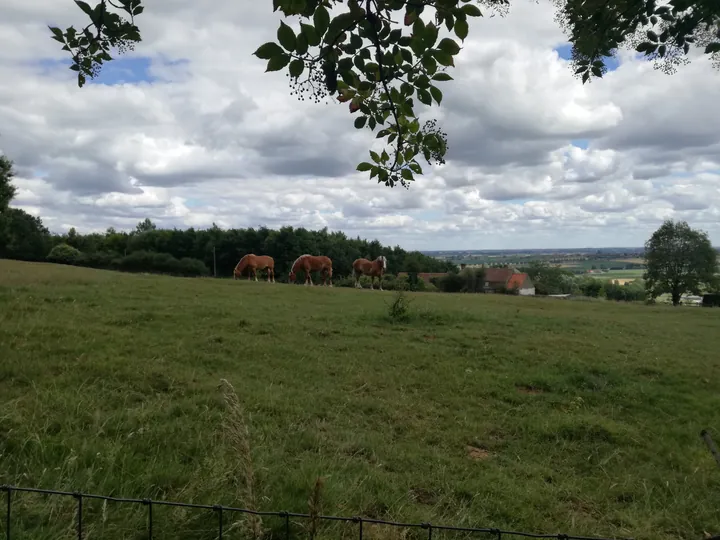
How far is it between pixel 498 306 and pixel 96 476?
18580 millimetres

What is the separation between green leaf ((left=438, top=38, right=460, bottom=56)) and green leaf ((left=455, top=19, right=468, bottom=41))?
6cm

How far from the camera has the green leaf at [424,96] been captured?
2244 millimetres

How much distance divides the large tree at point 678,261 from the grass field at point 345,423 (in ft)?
136

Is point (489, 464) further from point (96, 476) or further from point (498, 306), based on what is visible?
point (498, 306)

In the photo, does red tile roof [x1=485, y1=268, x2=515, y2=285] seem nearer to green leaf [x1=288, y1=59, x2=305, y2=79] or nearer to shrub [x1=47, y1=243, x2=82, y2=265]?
shrub [x1=47, y1=243, x2=82, y2=265]

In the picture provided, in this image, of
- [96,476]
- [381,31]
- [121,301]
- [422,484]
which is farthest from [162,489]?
[121,301]

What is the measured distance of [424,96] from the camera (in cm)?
225

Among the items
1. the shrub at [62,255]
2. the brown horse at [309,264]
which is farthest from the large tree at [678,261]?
the shrub at [62,255]

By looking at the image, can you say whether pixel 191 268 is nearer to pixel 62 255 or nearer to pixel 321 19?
pixel 62 255

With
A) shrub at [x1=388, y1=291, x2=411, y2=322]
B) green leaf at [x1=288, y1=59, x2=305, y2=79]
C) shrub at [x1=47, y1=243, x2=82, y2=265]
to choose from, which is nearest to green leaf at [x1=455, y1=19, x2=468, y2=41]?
green leaf at [x1=288, y1=59, x2=305, y2=79]

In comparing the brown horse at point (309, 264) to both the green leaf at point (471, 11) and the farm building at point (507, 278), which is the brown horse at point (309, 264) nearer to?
the green leaf at point (471, 11)

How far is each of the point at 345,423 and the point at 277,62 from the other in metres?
4.32

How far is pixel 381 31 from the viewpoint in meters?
2.23

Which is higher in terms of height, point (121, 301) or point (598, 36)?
point (598, 36)
